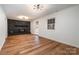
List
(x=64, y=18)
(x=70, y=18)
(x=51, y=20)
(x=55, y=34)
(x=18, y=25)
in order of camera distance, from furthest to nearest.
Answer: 1. (x=18, y=25)
2. (x=51, y=20)
3. (x=55, y=34)
4. (x=64, y=18)
5. (x=70, y=18)

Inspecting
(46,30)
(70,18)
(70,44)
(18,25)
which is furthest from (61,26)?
(18,25)

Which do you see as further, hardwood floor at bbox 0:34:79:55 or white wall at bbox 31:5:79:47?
white wall at bbox 31:5:79:47

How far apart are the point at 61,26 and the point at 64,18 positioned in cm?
45

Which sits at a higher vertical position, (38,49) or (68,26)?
(68,26)

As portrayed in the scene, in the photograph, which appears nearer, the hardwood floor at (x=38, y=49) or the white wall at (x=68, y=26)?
the hardwood floor at (x=38, y=49)

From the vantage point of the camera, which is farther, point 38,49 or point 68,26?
point 68,26

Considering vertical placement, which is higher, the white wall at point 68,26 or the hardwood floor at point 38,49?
the white wall at point 68,26

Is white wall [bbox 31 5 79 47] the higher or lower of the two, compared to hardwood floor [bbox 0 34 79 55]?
higher
